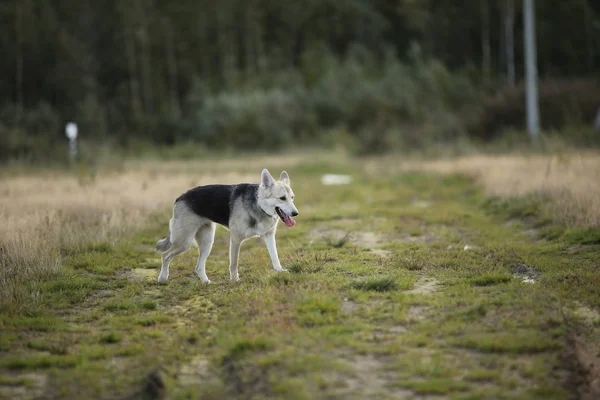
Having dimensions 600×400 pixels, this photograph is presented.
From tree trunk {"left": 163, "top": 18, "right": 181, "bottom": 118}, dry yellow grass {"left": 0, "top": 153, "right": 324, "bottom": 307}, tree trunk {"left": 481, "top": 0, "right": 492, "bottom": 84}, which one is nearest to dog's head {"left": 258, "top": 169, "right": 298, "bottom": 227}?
dry yellow grass {"left": 0, "top": 153, "right": 324, "bottom": 307}

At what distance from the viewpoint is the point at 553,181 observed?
1513 cm

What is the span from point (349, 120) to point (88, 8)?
26.2m

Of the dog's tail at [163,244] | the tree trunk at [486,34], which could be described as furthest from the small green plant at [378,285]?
the tree trunk at [486,34]

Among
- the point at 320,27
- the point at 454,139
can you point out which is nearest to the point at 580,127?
the point at 454,139

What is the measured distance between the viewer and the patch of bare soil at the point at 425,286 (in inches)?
324

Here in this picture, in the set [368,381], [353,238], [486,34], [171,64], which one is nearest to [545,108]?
[486,34]

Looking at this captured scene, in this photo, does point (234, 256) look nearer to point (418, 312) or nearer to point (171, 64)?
point (418, 312)

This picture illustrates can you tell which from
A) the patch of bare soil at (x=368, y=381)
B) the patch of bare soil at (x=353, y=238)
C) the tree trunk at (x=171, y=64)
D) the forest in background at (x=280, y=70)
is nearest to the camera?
the patch of bare soil at (x=368, y=381)

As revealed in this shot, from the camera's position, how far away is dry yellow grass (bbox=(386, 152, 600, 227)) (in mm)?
12141

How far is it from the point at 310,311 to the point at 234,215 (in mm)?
2575

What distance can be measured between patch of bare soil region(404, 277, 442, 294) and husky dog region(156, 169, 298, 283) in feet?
6.90

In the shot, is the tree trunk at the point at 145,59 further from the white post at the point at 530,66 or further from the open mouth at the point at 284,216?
the open mouth at the point at 284,216

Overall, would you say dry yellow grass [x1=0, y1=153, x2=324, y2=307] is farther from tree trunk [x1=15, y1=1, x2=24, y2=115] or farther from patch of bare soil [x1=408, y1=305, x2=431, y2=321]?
tree trunk [x1=15, y1=1, x2=24, y2=115]

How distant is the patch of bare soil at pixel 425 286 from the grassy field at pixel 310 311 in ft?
0.10
